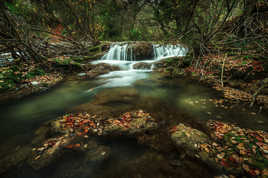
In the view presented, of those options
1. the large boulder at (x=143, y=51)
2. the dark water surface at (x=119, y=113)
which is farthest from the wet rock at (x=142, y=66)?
the dark water surface at (x=119, y=113)

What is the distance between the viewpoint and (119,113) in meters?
3.49

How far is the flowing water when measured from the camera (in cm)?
202

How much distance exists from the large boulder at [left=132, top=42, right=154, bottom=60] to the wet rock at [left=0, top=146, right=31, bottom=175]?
34.3ft

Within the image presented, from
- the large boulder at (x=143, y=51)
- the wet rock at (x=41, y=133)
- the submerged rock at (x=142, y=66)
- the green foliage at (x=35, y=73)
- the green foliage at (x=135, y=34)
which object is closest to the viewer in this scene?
the wet rock at (x=41, y=133)

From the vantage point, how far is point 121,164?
6.98ft

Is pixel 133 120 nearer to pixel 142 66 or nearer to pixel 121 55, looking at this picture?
pixel 142 66

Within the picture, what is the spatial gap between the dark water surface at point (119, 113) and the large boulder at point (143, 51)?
19.8 feet

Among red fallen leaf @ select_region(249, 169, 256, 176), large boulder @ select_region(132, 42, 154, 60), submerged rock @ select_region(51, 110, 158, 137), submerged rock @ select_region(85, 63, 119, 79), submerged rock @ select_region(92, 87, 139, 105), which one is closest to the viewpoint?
red fallen leaf @ select_region(249, 169, 256, 176)

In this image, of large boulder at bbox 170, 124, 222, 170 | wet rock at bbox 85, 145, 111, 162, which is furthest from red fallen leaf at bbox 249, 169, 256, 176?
wet rock at bbox 85, 145, 111, 162

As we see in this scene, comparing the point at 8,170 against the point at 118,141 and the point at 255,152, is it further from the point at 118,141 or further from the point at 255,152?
the point at 255,152

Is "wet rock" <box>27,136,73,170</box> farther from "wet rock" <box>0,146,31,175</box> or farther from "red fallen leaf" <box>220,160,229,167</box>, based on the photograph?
→ "red fallen leaf" <box>220,160,229,167</box>

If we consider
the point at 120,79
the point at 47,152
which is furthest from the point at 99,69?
the point at 47,152

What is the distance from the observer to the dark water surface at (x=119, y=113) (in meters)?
2.02

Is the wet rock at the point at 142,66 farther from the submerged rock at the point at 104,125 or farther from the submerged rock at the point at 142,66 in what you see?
the submerged rock at the point at 104,125
